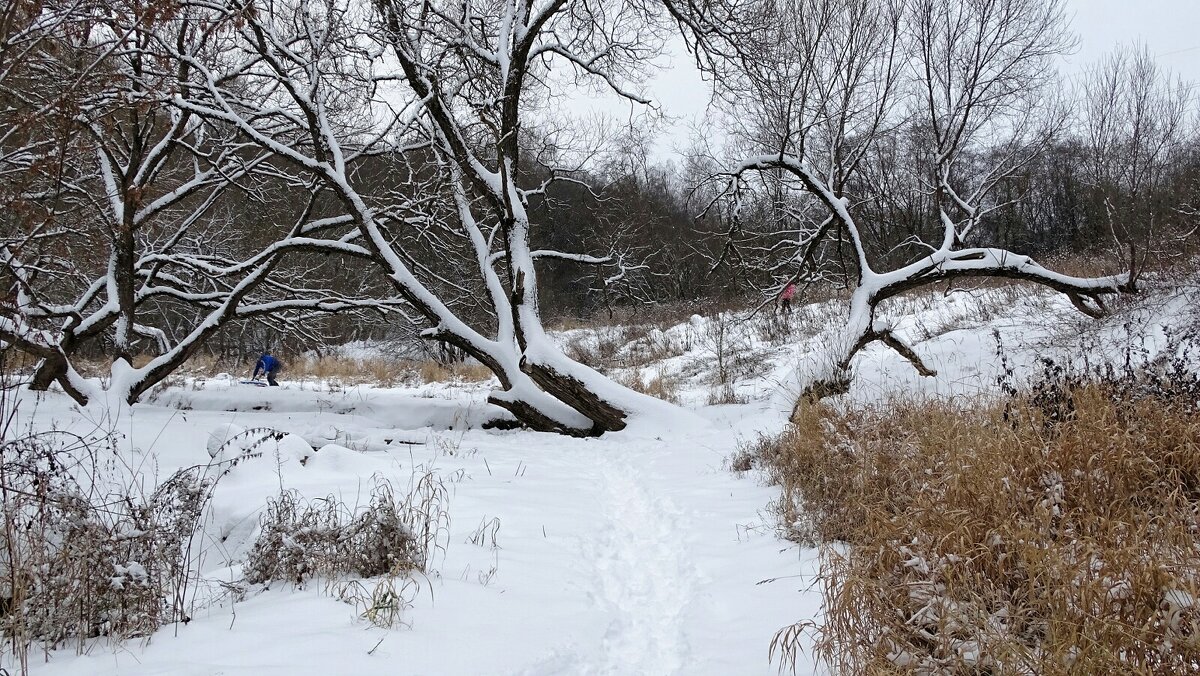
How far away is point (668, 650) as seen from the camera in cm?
260

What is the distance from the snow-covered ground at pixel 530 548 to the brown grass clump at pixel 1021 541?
431 mm

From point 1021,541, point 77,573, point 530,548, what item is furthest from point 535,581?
point 1021,541

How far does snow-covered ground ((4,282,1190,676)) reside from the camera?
2318 millimetres

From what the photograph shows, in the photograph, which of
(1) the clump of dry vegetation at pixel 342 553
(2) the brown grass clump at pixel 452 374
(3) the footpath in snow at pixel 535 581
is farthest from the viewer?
(2) the brown grass clump at pixel 452 374

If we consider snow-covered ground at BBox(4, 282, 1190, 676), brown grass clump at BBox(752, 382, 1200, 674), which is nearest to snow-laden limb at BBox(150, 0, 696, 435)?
snow-covered ground at BBox(4, 282, 1190, 676)

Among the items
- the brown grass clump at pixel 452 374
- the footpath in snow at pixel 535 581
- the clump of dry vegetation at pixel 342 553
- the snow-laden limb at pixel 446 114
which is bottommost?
the footpath in snow at pixel 535 581

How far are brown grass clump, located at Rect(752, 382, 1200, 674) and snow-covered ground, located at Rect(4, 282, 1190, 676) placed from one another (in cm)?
43

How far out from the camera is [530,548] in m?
3.64

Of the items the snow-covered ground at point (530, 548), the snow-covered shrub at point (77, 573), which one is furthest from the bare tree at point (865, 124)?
the snow-covered shrub at point (77, 573)

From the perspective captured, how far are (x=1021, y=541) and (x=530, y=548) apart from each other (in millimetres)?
2503

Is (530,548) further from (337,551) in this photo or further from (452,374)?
(452,374)

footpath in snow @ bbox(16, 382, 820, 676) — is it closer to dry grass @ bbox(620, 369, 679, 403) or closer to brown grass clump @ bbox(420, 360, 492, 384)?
dry grass @ bbox(620, 369, 679, 403)

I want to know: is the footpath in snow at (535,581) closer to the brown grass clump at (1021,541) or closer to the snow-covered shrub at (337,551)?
the snow-covered shrub at (337,551)

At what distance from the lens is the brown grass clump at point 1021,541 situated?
1844 mm
